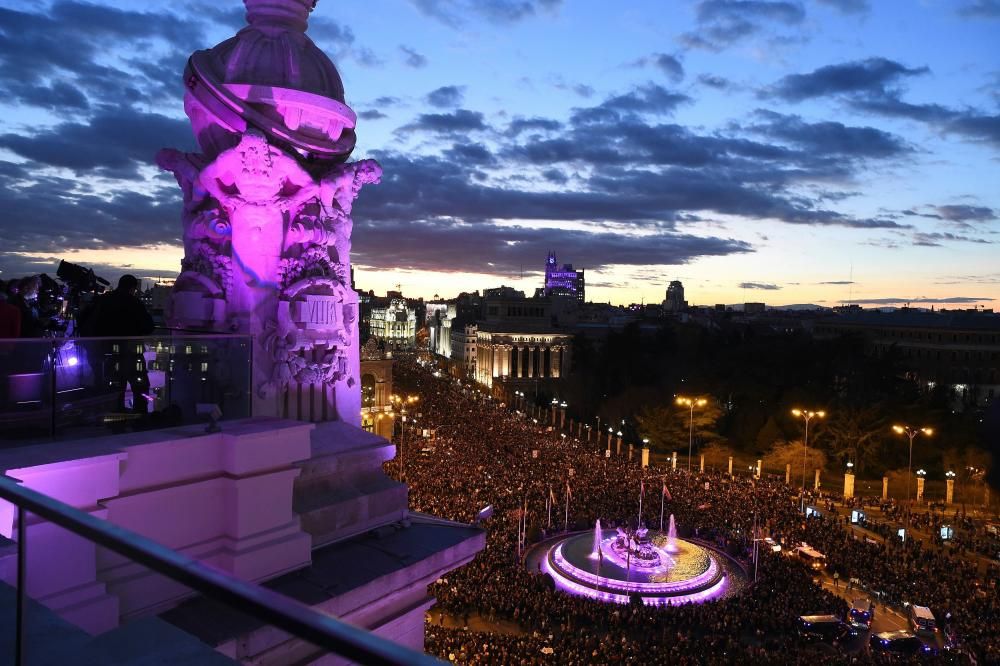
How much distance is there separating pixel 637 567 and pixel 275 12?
820 inches

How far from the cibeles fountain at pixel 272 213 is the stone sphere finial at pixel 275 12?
0.01 meters

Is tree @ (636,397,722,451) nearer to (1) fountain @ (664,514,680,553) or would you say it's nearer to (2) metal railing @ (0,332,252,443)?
(1) fountain @ (664,514,680,553)

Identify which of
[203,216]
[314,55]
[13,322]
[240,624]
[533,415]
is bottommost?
[533,415]

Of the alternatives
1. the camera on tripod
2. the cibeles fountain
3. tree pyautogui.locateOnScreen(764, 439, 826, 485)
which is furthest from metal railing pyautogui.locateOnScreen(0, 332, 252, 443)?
tree pyautogui.locateOnScreen(764, 439, 826, 485)

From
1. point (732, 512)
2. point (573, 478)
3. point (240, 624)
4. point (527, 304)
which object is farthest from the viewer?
point (527, 304)

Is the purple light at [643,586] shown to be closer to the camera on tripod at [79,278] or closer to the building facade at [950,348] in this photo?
the camera on tripod at [79,278]

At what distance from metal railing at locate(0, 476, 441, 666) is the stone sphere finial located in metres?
5.73

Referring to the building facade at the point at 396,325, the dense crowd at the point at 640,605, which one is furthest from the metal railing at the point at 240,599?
the building facade at the point at 396,325

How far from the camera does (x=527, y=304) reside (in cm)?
9869

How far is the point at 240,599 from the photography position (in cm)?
154

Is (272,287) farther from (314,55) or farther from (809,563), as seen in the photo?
(809,563)

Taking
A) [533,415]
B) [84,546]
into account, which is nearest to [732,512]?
[84,546]

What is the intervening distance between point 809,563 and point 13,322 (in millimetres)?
23097

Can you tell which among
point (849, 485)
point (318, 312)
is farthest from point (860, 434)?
point (318, 312)
